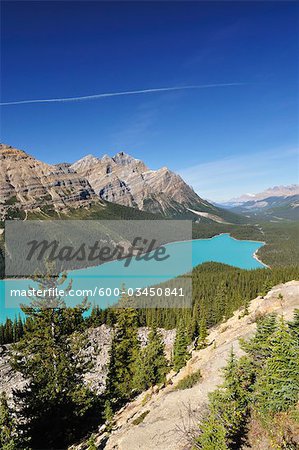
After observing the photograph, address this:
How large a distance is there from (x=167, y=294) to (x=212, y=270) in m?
38.5

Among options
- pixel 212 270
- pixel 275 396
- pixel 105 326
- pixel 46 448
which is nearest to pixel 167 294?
pixel 105 326

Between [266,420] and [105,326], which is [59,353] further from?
[105,326]

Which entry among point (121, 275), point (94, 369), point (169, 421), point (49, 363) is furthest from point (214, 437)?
point (121, 275)

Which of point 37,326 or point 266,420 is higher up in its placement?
point 37,326

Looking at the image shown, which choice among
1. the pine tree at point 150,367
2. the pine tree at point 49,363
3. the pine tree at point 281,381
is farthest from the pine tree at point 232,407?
the pine tree at point 150,367

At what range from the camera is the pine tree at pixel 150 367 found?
3397 centimetres

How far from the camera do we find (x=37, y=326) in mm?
20859

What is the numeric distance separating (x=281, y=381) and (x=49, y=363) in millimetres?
15882

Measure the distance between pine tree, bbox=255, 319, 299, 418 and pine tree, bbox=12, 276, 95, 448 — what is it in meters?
12.8

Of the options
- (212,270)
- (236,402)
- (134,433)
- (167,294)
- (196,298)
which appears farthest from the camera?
(212,270)

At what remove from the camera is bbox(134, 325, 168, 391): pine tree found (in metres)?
34.0

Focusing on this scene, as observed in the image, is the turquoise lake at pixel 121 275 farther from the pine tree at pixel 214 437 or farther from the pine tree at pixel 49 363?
the pine tree at pixel 214 437

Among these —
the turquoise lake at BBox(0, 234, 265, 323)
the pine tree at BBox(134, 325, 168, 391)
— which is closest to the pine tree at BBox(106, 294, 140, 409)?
the pine tree at BBox(134, 325, 168, 391)

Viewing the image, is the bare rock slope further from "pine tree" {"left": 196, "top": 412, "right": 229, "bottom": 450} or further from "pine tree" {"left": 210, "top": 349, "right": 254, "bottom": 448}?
"pine tree" {"left": 196, "top": 412, "right": 229, "bottom": 450}
